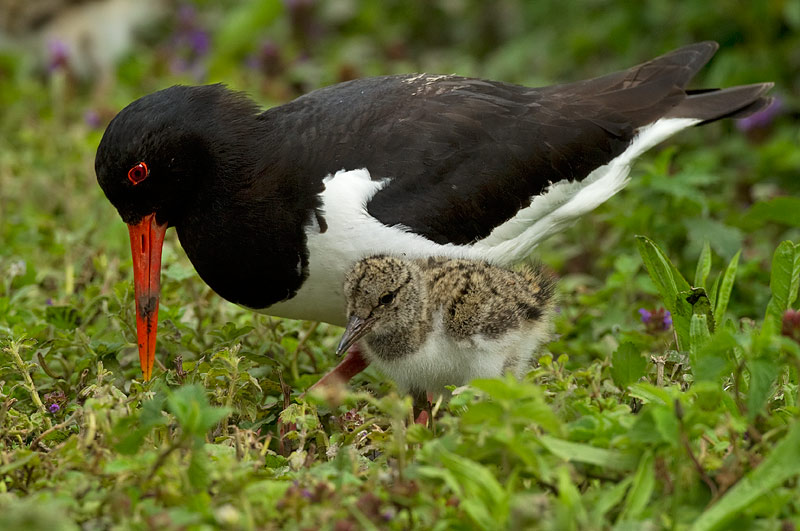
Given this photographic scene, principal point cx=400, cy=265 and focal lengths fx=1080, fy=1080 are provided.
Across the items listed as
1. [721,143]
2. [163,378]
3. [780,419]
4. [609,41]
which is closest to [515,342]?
[780,419]

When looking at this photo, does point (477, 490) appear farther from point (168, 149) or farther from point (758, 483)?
point (168, 149)

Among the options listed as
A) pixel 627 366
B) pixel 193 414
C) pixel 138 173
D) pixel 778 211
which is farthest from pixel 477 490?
pixel 778 211

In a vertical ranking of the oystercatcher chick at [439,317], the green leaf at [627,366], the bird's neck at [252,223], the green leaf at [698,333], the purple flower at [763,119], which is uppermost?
the bird's neck at [252,223]

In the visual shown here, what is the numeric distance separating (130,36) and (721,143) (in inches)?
236

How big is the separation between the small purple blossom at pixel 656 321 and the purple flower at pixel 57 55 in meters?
6.26

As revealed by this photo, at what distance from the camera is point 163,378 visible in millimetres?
4672

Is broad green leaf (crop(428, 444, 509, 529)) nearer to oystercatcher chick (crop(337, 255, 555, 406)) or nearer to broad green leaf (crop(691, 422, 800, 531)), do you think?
broad green leaf (crop(691, 422, 800, 531))

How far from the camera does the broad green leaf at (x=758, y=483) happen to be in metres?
3.32

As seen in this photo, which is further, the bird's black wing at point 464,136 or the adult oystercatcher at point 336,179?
the bird's black wing at point 464,136

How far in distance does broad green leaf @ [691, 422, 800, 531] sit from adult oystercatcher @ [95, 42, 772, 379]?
1.89 meters

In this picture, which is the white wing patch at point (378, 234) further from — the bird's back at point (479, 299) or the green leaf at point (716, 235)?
the green leaf at point (716, 235)

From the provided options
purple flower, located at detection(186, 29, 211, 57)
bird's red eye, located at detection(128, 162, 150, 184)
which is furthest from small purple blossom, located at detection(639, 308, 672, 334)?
purple flower, located at detection(186, 29, 211, 57)

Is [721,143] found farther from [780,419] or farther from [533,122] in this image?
[780,419]

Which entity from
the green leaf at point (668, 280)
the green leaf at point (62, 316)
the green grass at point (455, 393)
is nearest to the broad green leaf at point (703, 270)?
the green grass at point (455, 393)
